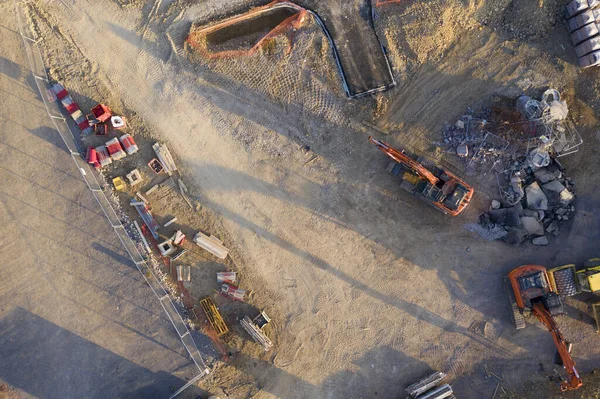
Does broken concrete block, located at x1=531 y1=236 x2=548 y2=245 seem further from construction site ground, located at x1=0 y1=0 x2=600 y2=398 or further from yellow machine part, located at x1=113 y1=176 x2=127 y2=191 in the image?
yellow machine part, located at x1=113 y1=176 x2=127 y2=191

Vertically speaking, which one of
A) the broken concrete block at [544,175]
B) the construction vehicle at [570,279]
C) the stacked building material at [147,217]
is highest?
the stacked building material at [147,217]

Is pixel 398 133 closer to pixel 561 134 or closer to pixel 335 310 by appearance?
pixel 561 134

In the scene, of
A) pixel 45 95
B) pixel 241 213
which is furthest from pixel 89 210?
pixel 241 213

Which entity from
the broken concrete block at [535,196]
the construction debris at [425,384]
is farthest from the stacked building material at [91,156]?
the broken concrete block at [535,196]

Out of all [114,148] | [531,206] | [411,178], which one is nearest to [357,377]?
[411,178]

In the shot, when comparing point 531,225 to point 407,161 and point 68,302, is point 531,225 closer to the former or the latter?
point 407,161

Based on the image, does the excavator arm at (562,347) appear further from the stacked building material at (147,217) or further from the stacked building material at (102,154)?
the stacked building material at (102,154)
